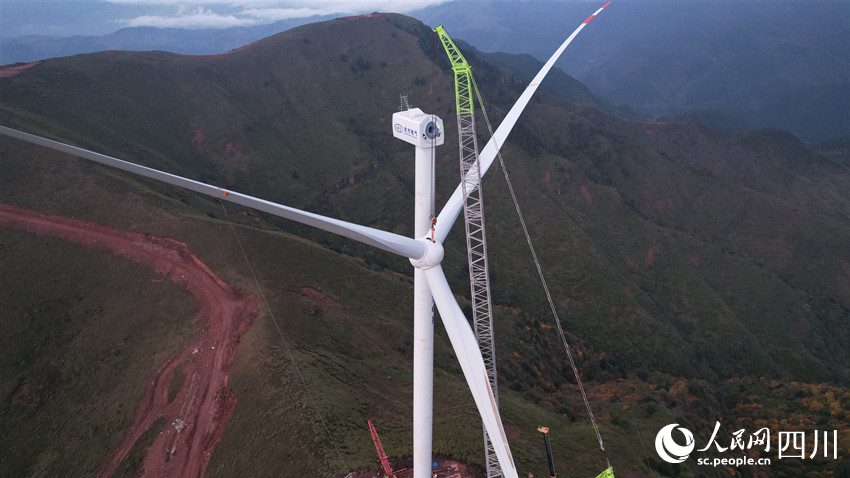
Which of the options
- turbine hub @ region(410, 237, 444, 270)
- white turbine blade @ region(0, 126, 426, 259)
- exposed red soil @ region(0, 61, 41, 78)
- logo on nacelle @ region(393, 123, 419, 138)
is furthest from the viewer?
exposed red soil @ region(0, 61, 41, 78)

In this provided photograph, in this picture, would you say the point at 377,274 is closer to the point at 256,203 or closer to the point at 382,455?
the point at 382,455

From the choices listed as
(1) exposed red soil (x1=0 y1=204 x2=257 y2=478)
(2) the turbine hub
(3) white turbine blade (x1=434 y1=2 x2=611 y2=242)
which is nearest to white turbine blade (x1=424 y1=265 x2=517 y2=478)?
(2) the turbine hub

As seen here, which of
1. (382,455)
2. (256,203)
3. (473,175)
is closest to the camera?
(256,203)

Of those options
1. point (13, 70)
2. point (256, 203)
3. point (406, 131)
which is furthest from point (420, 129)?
point (13, 70)

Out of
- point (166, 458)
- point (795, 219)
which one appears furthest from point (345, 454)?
point (795, 219)

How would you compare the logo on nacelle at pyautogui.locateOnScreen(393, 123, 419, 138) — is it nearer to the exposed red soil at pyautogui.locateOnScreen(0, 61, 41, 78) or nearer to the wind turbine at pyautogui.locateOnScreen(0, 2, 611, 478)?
the wind turbine at pyautogui.locateOnScreen(0, 2, 611, 478)

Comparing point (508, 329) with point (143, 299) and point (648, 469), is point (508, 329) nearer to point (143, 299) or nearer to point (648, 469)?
point (648, 469)

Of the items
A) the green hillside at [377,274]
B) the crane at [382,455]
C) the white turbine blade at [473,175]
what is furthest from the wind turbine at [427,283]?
the green hillside at [377,274]

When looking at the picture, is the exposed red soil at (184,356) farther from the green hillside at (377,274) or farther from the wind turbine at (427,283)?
the wind turbine at (427,283)
